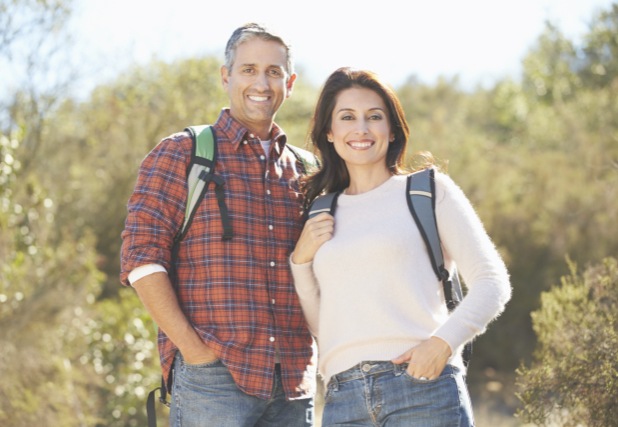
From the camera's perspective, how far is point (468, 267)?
3.20 meters

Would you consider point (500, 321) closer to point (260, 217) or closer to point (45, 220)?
point (45, 220)

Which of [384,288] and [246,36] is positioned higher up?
[246,36]

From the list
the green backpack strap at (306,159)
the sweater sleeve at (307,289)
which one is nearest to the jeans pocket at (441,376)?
the sweater sleeve at (307,289)

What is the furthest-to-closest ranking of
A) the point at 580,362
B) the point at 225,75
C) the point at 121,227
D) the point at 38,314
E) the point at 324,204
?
the point at 121,227 < the point at 38,314 < the point at 580,362 < the point at 225,75 < the point at 324,204

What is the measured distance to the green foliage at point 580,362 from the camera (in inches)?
173

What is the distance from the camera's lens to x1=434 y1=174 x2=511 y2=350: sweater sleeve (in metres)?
3.13

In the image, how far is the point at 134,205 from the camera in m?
3.42

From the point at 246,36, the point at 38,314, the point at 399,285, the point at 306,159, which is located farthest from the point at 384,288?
the point at 38,314

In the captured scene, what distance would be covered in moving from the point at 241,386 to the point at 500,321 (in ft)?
34.4

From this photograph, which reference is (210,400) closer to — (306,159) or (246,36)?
(306,159)

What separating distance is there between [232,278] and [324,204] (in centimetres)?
49

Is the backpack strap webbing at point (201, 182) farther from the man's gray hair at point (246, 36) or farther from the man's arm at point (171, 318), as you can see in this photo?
the man's gray hair at point (246, 36)

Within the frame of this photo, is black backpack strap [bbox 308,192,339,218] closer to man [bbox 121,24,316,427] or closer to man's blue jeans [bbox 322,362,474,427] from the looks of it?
man [bbox 121,24,316,427]

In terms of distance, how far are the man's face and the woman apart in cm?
31
